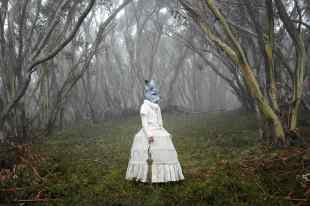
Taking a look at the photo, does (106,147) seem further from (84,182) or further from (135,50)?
(135,50)

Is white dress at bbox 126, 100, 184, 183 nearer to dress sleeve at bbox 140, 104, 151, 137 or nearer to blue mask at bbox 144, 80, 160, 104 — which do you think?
dress sleeve at bbox 140, 104, 151, 137

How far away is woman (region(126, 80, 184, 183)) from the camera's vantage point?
5.54 m

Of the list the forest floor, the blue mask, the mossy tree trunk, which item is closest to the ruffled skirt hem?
the forest floor

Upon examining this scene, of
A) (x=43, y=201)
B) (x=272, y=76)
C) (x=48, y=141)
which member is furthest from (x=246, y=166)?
(x=48, y=141)

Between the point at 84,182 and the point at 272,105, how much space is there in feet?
16.0

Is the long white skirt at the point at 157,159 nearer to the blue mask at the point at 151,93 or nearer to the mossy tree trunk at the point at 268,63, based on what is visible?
the blue mask at the point at 151,93

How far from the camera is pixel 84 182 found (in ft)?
19.9

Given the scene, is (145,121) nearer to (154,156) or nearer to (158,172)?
(154,156)

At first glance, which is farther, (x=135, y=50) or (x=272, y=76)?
(x=135, y=50)

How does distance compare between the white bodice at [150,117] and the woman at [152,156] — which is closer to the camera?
the woman at [152,156]

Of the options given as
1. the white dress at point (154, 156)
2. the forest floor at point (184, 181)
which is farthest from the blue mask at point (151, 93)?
the forest floor at point (184, 181)

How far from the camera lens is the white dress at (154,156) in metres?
5.54

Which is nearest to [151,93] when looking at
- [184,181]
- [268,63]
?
[184,181]

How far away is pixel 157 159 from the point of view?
5.55 metres
